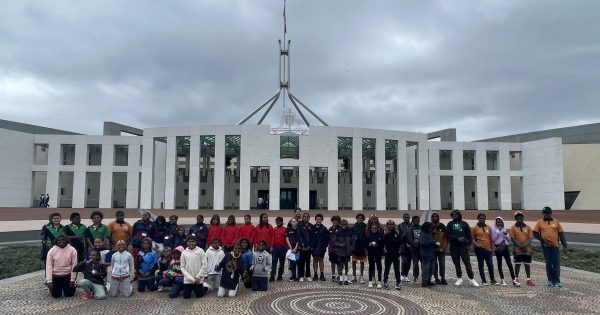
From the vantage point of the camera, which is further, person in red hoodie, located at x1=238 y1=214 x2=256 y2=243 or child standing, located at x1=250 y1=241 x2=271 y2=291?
person in red hoodie, located at x1=238 y1=214 x2=256 y2=243

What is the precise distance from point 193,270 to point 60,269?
2.45 m

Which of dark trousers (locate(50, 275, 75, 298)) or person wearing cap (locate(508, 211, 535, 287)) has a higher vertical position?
person wearing cap (locate(508, 211, 535, 287))

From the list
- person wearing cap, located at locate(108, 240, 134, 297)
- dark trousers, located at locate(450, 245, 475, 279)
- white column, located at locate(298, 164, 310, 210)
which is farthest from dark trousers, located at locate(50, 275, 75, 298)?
white column, located at locate(298, 164, 310, 210)

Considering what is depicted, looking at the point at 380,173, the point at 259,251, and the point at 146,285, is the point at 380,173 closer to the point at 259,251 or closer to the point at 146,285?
the point at 259,251

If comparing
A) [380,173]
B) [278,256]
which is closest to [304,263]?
[278,256]

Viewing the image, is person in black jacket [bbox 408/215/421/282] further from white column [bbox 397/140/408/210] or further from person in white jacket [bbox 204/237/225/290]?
white column [bbox 397/140/408/210]

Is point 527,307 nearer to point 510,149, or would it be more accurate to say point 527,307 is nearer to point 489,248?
point 489,248

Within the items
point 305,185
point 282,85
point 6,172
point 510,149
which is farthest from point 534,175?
point 6,172

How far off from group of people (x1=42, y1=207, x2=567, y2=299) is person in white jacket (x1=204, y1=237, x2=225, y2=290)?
0.07 ft

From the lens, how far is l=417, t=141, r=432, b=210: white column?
4019 centimetres

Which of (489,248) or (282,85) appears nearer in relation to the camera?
(489,248)

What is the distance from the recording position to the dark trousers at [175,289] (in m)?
7.59

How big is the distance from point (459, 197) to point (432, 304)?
129ft

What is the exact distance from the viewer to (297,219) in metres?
9.56
